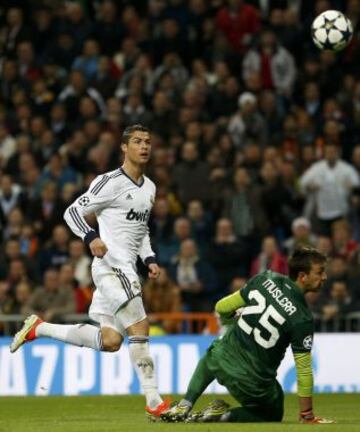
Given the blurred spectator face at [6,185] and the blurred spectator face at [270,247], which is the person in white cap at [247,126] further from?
the blurred spectator face at [6,185]

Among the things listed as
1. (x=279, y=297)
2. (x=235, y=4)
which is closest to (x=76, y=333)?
(x=279, y=297)

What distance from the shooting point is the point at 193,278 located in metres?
20.2

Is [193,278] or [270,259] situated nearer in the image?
[270,259]

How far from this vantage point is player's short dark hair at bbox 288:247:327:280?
10.7 metres

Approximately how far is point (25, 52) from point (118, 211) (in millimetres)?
12426

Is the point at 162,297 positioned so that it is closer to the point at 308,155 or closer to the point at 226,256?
the point at 226,256

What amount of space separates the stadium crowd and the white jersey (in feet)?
22.6

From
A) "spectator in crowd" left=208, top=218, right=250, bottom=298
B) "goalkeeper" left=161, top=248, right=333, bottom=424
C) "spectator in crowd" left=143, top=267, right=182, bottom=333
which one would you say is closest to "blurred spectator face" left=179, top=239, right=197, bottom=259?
"spectator in crowd" left=208, top=218, right=250, bottom=298

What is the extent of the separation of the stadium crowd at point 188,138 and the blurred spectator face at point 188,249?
0.14ft

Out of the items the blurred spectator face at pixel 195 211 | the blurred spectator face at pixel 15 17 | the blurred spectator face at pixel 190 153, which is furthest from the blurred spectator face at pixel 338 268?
the blurred spectator face at pixel 15 17

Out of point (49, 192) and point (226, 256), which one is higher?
point (49, 192)

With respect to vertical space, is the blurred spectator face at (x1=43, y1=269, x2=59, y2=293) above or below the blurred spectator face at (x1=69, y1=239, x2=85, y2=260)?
below

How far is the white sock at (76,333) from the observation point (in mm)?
12125

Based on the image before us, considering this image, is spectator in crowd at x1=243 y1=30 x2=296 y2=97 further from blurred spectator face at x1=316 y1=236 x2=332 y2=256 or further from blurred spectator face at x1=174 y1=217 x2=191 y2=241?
blurred spectator face at x1=316 y1=236 x2=332 y2=256
